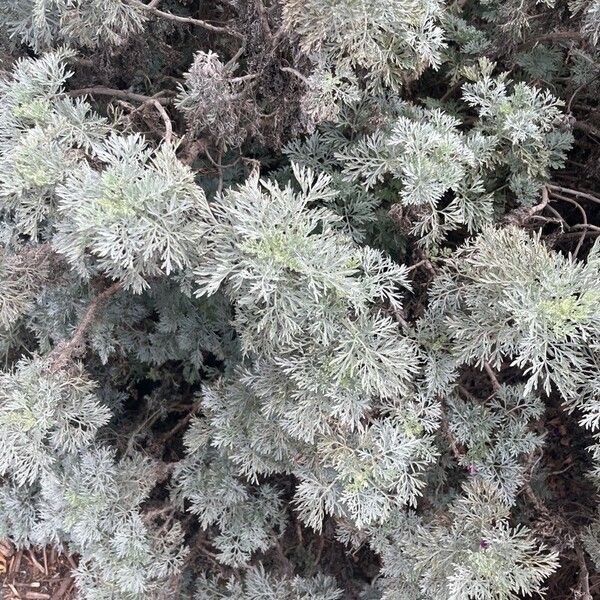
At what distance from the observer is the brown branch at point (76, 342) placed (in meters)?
1.84

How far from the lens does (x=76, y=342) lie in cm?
189

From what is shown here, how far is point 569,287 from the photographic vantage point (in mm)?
1501

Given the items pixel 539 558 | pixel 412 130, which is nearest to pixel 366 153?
pixel 412 130

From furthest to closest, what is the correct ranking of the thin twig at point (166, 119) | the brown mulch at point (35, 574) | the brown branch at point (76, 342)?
the brown mulch at point (35, 574), the brown branch at point (76, 342), the thin twig at point (166, 119)

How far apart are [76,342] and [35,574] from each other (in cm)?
200

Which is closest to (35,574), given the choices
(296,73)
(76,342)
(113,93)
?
(76,342)

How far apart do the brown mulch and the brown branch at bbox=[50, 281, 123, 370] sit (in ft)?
5.76

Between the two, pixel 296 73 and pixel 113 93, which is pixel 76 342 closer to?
pixel 113 93

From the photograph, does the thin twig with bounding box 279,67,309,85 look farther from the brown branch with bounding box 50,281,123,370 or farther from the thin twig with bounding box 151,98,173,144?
the brown branch with bounding box 50,281,123,370

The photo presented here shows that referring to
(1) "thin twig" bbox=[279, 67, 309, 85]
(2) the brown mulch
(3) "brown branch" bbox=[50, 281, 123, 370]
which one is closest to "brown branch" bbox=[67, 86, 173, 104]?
(1) "thin twig" bbox=[279, 67, 309, 85]

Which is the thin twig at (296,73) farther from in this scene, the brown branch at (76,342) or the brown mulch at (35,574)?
the brown mulch at (35,574)

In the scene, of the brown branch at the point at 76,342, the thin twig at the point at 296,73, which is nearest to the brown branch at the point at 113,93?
the thin twig at the point at 296,73

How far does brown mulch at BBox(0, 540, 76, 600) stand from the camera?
10.0ft

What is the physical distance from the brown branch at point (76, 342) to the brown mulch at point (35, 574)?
175 cm
